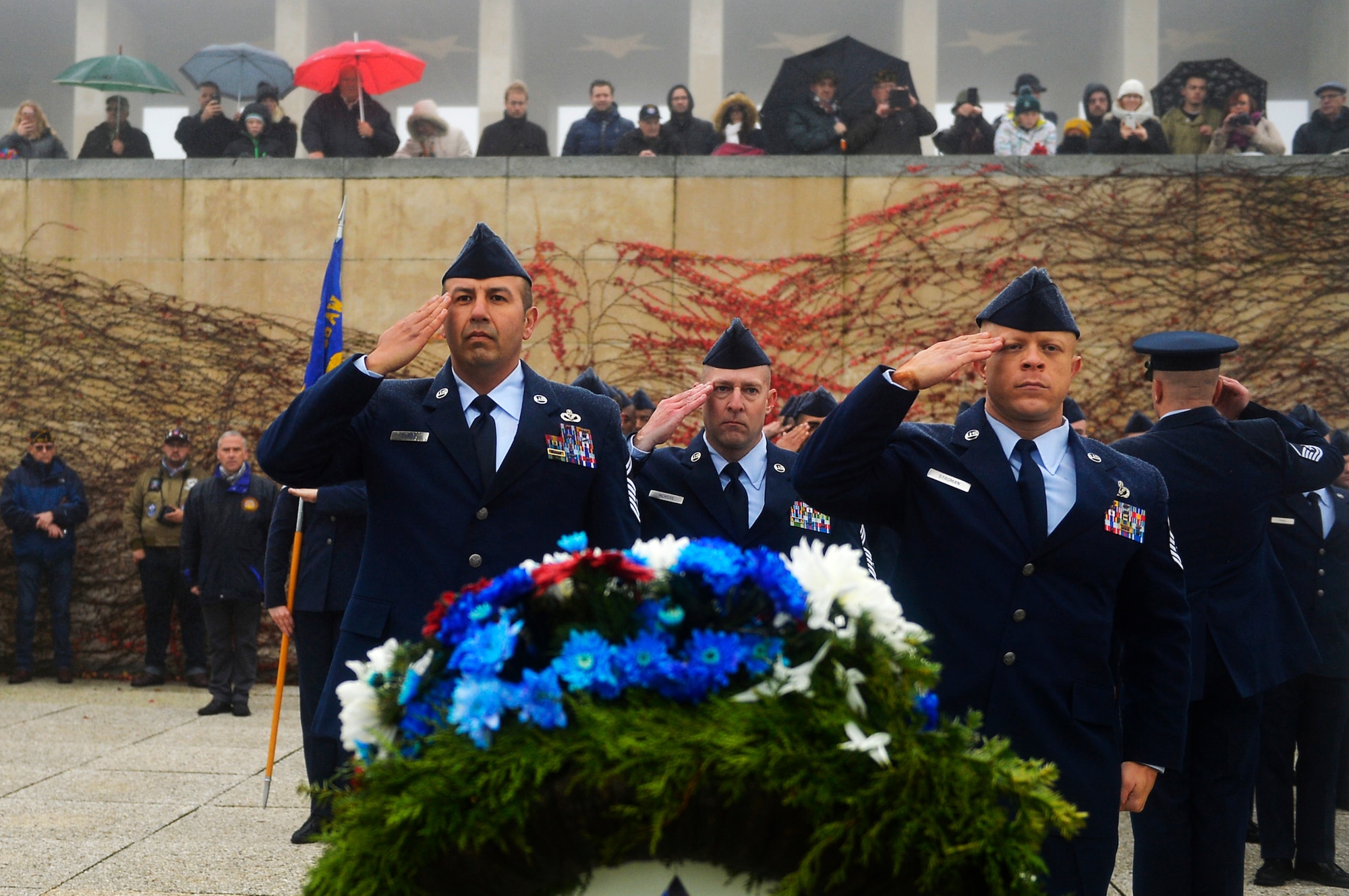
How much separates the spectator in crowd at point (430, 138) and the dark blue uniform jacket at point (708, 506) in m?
8.07

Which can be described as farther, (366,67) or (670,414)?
(366,67)

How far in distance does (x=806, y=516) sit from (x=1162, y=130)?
27.9 ft

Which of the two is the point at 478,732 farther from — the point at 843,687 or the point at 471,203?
the point at 471,203

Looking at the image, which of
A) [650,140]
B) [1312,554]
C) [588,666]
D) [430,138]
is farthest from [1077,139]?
[588,666]

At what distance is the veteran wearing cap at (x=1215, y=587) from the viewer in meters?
4.81

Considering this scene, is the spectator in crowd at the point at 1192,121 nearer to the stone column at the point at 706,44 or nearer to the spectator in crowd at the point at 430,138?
the spectator in crowd at the point at 430,138

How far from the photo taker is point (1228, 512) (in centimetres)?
510

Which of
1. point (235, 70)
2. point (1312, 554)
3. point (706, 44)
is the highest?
point (706, 44)

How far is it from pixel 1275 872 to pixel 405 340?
4742 millimetres

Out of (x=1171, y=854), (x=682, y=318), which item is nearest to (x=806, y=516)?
(x=1171, y=854)

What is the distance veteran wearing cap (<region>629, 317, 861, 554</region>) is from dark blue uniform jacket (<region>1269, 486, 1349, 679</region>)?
111 inches

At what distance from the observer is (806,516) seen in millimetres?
5121

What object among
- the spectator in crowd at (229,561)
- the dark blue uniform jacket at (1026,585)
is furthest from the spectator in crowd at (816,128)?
the dark blue uniform jacket at (1026,585)

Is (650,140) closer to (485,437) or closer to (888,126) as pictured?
(888,126)
